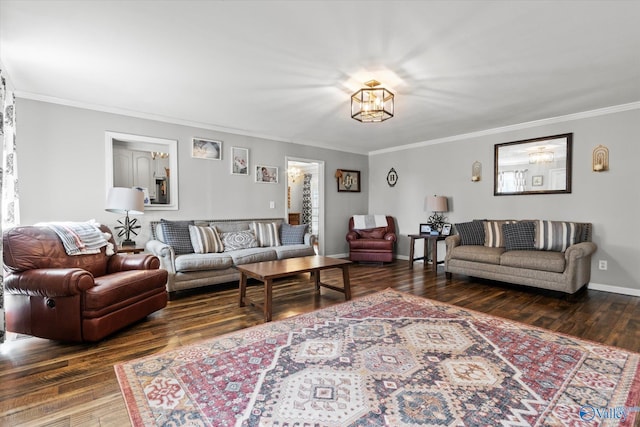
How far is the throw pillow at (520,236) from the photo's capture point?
4.15 metres

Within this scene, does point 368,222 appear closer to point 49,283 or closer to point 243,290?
point 243,290

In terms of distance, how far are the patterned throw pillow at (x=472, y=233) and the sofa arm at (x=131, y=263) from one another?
14.0 ft

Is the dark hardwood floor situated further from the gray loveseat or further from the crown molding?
the crown molding

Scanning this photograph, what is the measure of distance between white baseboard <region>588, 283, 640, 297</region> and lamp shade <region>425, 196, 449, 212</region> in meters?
2.21

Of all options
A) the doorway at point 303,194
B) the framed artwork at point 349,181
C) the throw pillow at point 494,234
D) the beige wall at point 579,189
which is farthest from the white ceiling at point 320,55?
the doorway at point 303,194

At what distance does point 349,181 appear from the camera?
664 cm

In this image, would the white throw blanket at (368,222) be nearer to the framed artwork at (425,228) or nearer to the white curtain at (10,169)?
the framed artwork at (425,228)

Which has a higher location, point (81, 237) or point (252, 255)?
point (81, 237)

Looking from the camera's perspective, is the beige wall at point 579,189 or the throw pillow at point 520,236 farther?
the throw pillow at point 520,236

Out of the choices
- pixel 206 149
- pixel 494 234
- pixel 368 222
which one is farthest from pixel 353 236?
pixel 206 149

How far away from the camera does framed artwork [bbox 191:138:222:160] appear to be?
4.70 meters

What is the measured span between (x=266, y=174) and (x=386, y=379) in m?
4.18

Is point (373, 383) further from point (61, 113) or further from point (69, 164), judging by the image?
point (61, 113)

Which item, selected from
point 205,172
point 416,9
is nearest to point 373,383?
point 416,9
